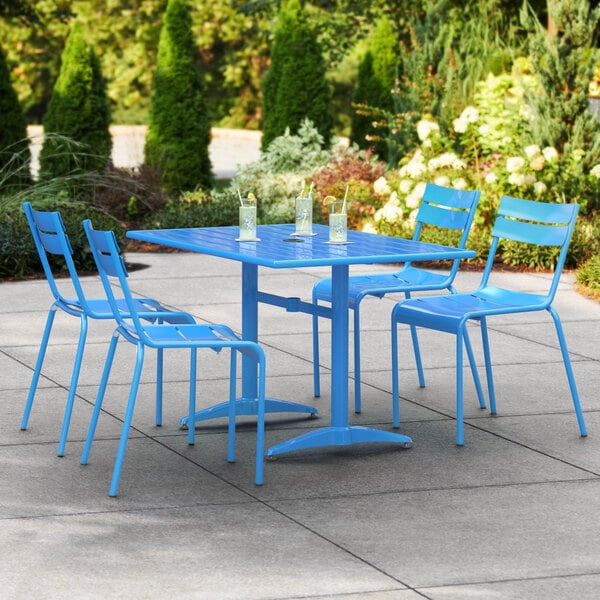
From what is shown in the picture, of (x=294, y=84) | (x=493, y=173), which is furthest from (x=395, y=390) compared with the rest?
(x=294, y=84)

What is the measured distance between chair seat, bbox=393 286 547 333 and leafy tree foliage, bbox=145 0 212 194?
33.4 feet

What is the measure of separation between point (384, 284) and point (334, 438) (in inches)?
56.6

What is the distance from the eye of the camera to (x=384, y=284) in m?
6.87

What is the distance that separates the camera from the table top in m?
5.26

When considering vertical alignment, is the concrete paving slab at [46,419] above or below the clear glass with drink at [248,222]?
below

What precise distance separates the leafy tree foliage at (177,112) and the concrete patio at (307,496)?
8.68 meters

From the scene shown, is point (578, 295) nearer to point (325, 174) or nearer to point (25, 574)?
point (325, 174)

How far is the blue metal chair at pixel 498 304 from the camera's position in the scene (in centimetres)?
586

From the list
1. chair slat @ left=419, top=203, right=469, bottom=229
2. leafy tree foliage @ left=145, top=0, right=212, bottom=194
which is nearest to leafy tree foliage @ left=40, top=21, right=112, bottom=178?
leafy tree foliage @ left=145, top=0, right=212, bottom=194

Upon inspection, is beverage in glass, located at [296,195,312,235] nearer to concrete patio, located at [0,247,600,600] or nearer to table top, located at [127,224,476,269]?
table top, located at [127,224,476,269]

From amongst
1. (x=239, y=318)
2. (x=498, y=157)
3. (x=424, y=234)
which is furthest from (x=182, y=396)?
(x=498, y=157)

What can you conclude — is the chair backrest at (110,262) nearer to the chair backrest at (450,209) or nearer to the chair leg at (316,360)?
the chair leg at (316,360)

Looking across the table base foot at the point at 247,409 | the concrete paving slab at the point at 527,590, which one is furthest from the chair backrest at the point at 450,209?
the concrete paving slab at the point at 527,590

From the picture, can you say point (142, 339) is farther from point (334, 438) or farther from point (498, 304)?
→ point (498, 304)
